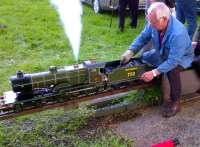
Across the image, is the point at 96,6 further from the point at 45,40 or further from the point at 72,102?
the point at 72,102

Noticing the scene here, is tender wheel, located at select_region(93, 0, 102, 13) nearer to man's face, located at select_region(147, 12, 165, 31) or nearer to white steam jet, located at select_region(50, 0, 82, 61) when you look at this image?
white steam jet, located at select_region(50, 0, 82, 61)

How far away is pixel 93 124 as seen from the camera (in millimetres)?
5176

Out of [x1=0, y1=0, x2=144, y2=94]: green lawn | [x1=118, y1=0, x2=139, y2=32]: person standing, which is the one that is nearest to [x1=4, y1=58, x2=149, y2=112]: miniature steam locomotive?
[x1=0, y1=0, x2=144, y2=94]: green lawn

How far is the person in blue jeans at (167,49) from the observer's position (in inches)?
198

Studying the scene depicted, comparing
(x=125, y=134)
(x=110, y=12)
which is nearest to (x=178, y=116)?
(x=125, y=134)

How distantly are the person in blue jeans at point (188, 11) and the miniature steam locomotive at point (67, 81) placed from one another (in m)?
2.39

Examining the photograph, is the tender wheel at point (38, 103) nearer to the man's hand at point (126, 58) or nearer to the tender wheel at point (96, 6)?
the man's hand at point (126, 58)

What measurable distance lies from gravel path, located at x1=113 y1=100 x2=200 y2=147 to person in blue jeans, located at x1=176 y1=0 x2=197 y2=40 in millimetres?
2283

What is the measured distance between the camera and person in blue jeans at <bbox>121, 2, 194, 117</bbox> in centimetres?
502

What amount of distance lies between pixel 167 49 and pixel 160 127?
1022mm

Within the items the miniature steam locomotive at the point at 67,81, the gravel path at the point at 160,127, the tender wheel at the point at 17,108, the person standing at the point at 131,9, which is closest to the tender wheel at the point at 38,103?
the miniature steam locomotive at the point at 67,81

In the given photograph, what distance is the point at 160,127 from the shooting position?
514 centimetres

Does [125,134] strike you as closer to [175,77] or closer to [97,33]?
[175,77]

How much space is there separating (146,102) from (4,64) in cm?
301
